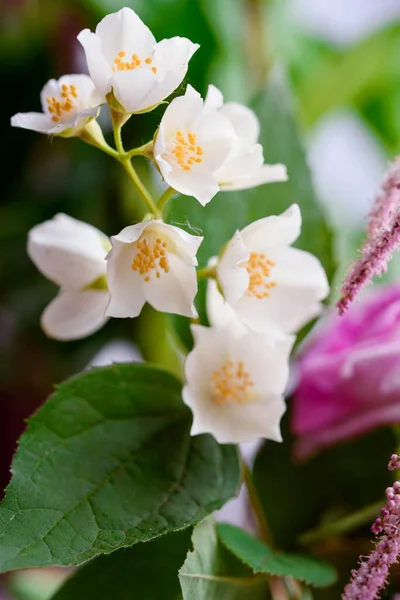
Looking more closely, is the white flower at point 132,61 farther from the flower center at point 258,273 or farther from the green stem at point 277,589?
the green stem at point 277,589

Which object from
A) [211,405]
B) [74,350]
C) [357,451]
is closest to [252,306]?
[211,405]

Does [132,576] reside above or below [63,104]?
below

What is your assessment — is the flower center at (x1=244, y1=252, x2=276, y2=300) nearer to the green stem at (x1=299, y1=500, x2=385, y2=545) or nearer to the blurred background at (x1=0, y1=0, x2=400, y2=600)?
the green stem at (x1=299, y1=500, x2=385, y2=545)

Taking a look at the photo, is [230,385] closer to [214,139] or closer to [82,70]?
[214,139]

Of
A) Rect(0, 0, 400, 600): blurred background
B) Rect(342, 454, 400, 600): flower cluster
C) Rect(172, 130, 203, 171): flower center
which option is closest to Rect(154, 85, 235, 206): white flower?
Rect(172, 130, 203, 171): flower center

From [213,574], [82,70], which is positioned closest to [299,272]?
[213,574]

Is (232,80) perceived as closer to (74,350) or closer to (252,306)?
(74,350)
